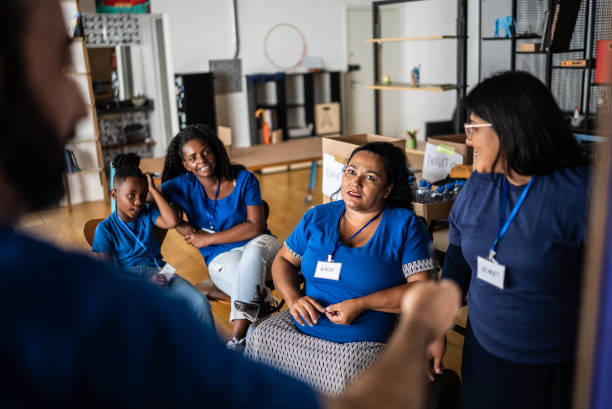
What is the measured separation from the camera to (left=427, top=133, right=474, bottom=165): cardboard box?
3269mm

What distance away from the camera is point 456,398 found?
2.10 meters

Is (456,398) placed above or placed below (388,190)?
below

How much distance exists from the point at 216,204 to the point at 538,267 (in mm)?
1883

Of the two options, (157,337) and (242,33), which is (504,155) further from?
(242,33)

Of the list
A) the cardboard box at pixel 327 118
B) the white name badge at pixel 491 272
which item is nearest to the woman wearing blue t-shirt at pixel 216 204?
the white name badge at pixel 491 272

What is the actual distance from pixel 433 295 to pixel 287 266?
1789mm

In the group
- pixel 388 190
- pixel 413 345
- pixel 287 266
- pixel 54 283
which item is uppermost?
pixel 54 283

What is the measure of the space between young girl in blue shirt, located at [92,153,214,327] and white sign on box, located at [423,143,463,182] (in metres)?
1.65

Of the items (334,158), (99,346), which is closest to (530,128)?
(99,346)

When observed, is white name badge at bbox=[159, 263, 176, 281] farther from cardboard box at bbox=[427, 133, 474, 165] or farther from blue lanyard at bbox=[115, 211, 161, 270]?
cardboard box at bbox=[427, 133, 474, 165]

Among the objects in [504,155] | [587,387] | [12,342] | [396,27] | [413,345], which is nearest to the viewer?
[12,342]

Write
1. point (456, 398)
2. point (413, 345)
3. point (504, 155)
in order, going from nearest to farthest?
point (413, 345) < point (504, 155) < point (456, 398)

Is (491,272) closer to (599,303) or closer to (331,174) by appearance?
(599,303)

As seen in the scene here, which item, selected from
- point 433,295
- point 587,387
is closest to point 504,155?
point 587,387
